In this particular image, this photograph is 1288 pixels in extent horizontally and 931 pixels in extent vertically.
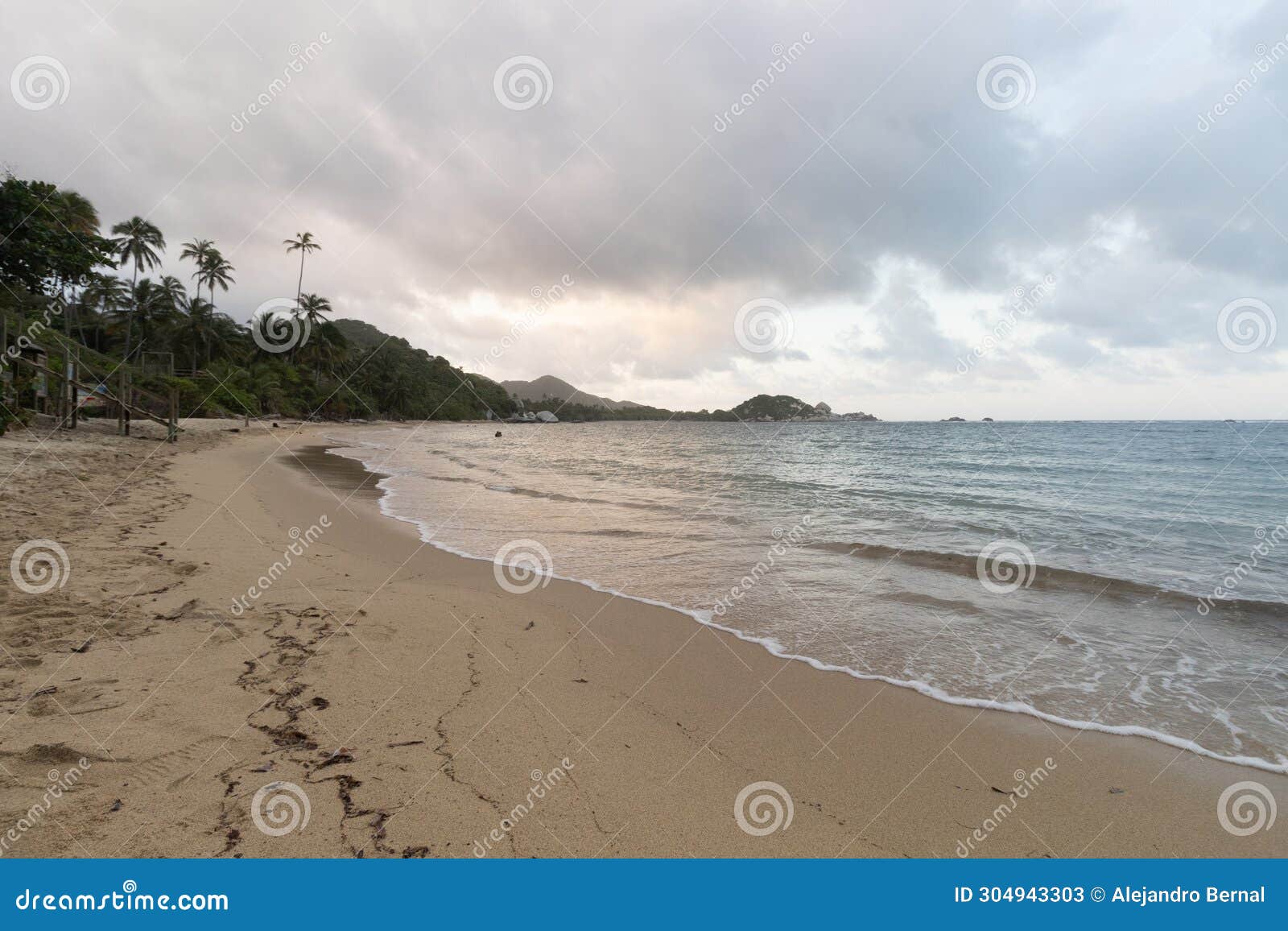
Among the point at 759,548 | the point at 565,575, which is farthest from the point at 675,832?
the point at 759,548

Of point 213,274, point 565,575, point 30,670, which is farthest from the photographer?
point 213,274

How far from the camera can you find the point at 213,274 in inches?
2340

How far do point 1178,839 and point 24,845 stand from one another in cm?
529

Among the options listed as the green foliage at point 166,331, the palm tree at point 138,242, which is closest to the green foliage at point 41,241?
the green foliage at point 166,331

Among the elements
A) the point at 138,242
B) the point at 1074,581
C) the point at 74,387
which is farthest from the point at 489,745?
the point at 138,242

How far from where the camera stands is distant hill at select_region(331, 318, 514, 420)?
307 ft

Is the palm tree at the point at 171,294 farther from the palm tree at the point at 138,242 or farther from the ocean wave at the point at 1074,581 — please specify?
the ocean wave at the point at 1074,581

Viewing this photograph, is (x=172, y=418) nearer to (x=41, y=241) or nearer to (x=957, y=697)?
(x=41, y=241)

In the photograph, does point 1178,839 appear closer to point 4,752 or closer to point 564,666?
point 564,666

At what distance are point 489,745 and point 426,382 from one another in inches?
4621

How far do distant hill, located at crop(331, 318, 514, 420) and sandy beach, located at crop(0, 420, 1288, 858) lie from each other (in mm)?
74266

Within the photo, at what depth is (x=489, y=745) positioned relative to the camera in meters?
3.41

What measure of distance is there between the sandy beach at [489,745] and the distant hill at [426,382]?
2924 inches

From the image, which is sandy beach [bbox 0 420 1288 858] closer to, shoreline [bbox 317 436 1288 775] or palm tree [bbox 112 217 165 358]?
shoreline [bbox 317 436 1288 775]
